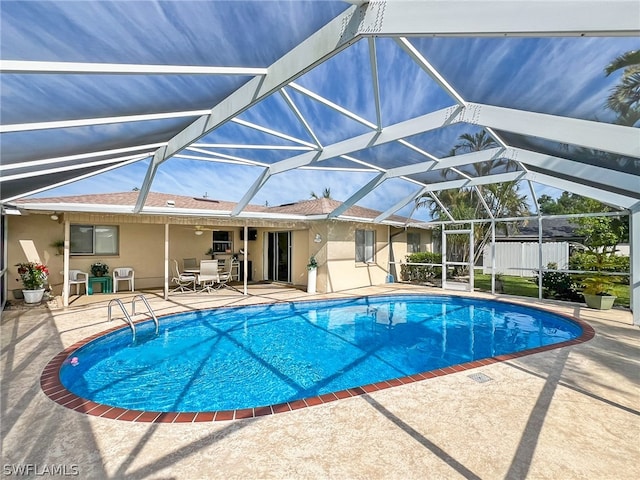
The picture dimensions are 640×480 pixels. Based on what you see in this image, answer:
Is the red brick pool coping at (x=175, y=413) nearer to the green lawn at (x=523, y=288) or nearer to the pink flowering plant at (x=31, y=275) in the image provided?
the pink flowering plant at (x=31, y=275)

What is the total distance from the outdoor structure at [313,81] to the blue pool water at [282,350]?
3.93 m

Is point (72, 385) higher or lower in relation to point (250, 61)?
lower

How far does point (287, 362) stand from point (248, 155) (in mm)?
5311

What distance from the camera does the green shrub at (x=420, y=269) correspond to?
57.0 feet

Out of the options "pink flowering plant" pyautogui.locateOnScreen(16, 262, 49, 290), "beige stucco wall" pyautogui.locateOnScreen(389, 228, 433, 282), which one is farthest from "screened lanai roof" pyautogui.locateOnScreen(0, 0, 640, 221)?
"beige stucco wall" pyautogui.locateOnScreen(389, 228, 433, 282)

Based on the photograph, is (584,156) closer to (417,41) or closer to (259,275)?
(417,41)

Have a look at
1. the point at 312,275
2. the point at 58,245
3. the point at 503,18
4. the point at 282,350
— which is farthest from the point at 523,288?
the point at 58,245

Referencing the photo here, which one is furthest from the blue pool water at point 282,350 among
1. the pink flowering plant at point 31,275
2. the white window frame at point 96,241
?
the white window frame at point 96,241

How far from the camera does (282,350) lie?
7.34 metres

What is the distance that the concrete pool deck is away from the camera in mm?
2838

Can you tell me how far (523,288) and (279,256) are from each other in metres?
12.5

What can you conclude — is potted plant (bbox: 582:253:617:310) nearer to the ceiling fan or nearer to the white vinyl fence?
the white vinyl fence

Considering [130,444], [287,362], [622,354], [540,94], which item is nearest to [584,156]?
[540,94]

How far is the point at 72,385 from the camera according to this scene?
5121 millimetres
